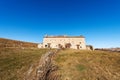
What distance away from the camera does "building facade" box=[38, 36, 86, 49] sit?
73.1 m

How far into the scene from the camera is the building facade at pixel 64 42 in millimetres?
73062

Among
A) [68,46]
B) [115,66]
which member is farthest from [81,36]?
[115,66]

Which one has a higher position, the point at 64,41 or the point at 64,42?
the point at 64,41

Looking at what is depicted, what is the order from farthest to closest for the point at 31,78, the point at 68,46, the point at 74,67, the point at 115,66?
the point at 68,46, the point at 115,66, the point at 74,67, the point at 31,78

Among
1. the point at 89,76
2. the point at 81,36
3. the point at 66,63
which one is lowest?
the point at 89,76

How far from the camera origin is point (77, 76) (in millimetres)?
26031

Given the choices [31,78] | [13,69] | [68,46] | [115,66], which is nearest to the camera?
[31,78]

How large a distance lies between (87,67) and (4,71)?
74.5 feet

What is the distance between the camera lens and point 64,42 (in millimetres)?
74312

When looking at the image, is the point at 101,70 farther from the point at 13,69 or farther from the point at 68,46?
the point at 68,46

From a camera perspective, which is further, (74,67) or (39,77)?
(74,67)

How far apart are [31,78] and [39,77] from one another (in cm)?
183

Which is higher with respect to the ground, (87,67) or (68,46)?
(68,46)

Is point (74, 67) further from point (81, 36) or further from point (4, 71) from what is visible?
point (81, 36)
